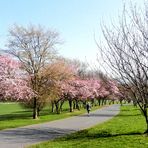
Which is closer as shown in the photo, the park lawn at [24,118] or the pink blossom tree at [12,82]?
the park lawn at [24,118]

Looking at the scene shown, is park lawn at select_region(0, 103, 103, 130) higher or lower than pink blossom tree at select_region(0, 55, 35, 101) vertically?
lower

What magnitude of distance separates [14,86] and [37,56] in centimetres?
559

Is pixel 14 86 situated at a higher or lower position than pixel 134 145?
higher

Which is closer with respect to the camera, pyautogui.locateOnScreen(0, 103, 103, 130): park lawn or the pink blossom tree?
pyautogui.locateOnScreen(0, 103, 103, 130): park lawn

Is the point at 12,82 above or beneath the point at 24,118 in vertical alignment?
above

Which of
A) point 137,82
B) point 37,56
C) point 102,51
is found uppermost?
point 37,56

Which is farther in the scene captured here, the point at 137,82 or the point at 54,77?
the point at 54,77

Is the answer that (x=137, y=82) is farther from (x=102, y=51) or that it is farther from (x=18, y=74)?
(x=18, y=74)

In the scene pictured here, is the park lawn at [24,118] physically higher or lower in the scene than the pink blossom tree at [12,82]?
lower

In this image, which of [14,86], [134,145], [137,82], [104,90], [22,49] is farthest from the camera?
[104,90]

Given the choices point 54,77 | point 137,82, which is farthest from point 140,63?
point 54,77

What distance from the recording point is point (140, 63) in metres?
17.1

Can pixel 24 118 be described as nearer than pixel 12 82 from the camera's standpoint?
No

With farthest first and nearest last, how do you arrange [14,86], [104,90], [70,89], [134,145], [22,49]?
[104,90], [70,89], [22,49], [14,86], [134,145]
